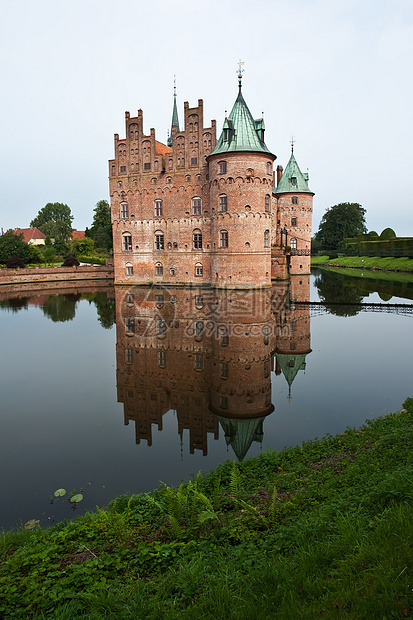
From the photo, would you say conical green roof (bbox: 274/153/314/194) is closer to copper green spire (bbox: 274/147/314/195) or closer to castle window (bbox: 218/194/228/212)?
copper green spire (bbox: 274/147/314/195)

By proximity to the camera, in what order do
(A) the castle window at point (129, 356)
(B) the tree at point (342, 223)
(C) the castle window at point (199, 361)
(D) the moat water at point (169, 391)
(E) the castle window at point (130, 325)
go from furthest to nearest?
1. (B) the tree at point (342, 223)
2. (E) the castle window at point (130, 325)
3. (A) the castle window at point (129, 356)
4. (C) the castle window at point (199, 361)
5. (D) the moat water at point (169, 391)

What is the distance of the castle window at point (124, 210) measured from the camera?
3412 centimetres

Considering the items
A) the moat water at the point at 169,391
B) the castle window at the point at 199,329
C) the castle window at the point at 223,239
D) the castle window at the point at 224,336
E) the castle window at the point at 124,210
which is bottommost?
the moat water at the point at 169,391

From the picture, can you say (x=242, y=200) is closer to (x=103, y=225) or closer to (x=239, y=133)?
(x=239, y=133)

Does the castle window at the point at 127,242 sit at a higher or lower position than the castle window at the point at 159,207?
lower

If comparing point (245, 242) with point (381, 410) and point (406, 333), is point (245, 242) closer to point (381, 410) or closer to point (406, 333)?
point (406, 333)

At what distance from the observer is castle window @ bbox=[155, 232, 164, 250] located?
33.2m

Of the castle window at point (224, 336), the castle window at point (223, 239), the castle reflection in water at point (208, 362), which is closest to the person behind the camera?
the castle reflection in water at point (208, 362)

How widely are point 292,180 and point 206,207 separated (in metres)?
11.0

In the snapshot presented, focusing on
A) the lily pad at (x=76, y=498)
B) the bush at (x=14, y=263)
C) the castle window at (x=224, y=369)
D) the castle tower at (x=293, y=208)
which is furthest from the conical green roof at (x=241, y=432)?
the bush at (x=14, y=263)

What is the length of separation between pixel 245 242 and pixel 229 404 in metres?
19.0

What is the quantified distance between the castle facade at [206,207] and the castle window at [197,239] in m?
0.08

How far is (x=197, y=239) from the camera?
1251 inches

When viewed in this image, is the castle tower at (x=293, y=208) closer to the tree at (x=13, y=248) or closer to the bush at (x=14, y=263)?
the bush at (x=14, y=263)
